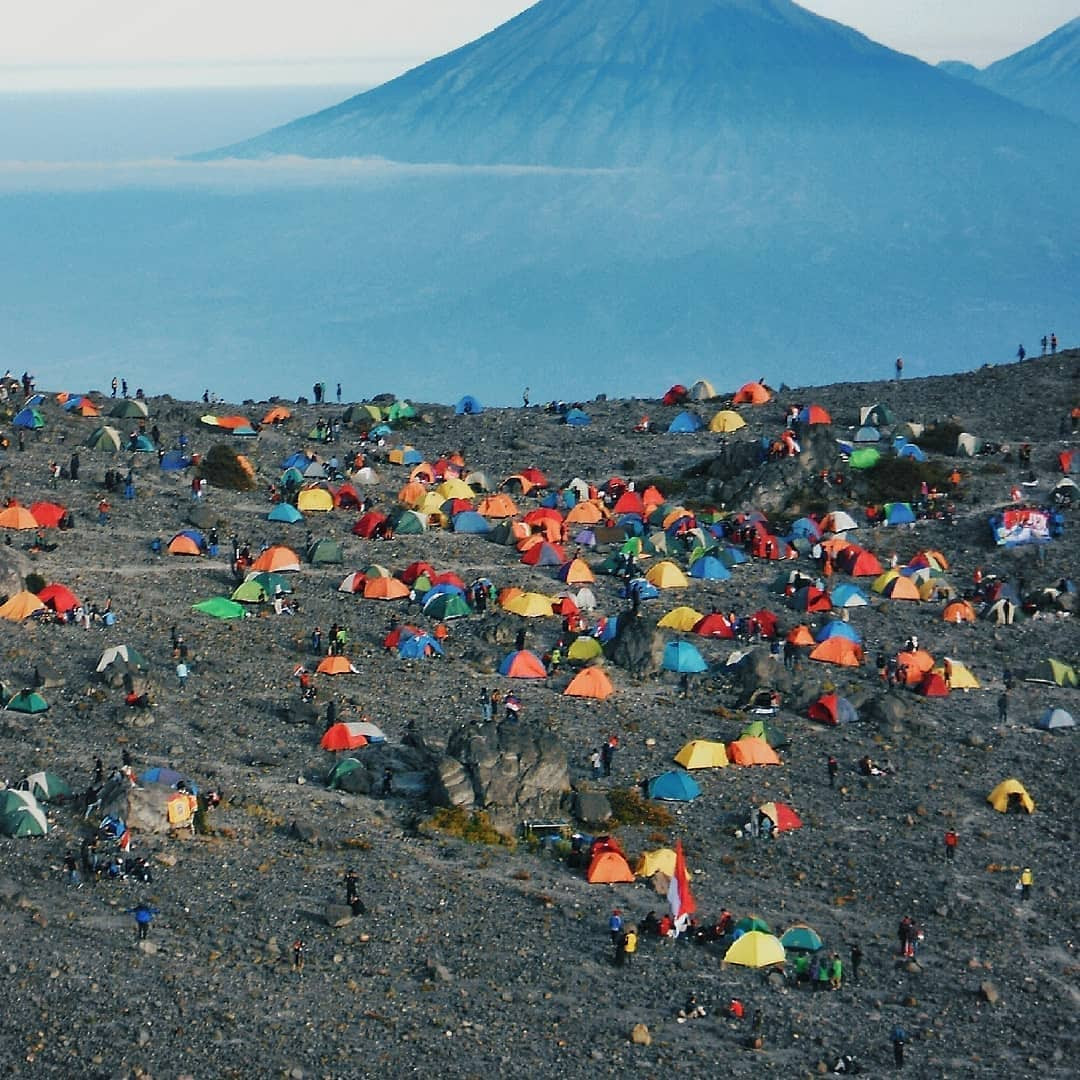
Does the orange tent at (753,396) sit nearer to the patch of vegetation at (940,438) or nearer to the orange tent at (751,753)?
the patch of vegetation at (940,438)

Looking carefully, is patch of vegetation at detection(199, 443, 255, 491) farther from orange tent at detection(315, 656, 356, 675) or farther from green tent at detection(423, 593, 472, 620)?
orange tent at detection(315, 656, 356, 675)

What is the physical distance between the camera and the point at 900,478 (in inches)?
2721

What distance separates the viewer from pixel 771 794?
143 feet

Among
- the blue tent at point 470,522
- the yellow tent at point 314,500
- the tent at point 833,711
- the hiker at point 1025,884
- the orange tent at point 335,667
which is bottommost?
the hiker at point 1025,884

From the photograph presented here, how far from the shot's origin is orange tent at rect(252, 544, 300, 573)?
5906cm

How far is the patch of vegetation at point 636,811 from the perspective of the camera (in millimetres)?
41219

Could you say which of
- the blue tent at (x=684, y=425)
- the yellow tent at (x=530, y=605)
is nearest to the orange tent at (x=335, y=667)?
the yellow tent at (x=530, y=605)

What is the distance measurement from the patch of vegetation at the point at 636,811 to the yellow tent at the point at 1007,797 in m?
7.16

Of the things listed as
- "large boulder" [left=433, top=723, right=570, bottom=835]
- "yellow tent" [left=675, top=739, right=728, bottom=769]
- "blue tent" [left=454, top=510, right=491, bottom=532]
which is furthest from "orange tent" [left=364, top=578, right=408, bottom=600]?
"large boulder" [left=433, top=723, right=570, bottom=835]

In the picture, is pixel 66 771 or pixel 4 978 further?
pixel 66 771

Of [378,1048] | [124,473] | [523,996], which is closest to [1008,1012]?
[523,996]

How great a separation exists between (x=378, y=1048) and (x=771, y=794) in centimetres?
1534

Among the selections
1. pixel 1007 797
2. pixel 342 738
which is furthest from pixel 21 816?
pixel 1007 797

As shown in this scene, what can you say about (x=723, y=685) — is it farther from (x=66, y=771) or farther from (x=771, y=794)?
(x=66, y=771)
